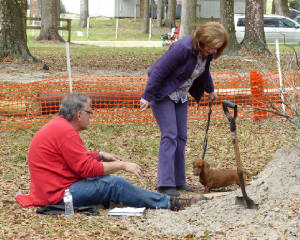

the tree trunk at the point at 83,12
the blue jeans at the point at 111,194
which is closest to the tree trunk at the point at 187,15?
the blue jeans at the point at 111,194

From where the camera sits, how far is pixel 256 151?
27.4 ft

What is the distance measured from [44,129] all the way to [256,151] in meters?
3.98

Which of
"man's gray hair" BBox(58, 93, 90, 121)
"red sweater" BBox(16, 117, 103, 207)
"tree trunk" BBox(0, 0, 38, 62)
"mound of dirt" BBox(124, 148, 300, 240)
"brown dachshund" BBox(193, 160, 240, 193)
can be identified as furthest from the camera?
"tree trunk" BBox(0, 0, 38, 62)

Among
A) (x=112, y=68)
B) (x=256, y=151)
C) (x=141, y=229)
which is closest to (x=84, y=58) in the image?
(x=112, y=68)

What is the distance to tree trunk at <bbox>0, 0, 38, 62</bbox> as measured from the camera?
54.2ft

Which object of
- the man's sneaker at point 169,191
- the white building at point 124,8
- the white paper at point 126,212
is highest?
the white building at point 124,8

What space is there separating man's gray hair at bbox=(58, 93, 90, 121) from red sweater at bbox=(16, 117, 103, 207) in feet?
0.21

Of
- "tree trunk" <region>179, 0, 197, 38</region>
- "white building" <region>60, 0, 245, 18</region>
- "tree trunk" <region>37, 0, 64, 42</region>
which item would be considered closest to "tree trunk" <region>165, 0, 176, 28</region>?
"white building" <region>60, 0, 245, 18</region>

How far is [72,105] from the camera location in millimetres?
5320

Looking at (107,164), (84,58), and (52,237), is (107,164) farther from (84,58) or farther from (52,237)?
(84,58)

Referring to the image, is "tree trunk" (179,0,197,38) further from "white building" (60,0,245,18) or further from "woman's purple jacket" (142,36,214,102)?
"white building" (60,0,245,18)

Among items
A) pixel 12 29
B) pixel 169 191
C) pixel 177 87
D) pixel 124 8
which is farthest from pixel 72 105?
pixel 124 8

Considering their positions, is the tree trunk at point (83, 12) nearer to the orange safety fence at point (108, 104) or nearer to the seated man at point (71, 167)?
the orange safety fence at point (108, 104)

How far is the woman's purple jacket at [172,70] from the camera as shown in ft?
19.3
